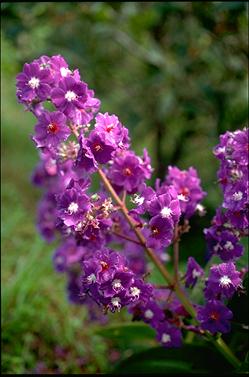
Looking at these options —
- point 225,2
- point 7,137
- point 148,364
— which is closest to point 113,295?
point 148,364

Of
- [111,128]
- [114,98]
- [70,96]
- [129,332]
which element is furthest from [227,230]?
[114,98]

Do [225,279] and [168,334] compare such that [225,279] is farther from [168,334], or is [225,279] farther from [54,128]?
[54,128]

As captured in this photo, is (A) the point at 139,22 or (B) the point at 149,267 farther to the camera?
(A) the point at 139,22

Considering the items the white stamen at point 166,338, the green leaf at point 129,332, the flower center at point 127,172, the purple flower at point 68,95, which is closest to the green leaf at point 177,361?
the green leaf at point 129,332

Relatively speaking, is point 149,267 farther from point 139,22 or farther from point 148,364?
point 139,22

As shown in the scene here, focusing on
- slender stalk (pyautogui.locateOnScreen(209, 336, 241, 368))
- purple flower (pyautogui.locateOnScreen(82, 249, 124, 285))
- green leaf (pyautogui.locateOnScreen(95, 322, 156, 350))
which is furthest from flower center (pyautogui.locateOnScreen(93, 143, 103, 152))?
green leaf (pyautogui.locateOnScreen(95, 322, 156, 350))

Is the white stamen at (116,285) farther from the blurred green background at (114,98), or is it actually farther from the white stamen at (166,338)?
the blurred green background at (114,98)

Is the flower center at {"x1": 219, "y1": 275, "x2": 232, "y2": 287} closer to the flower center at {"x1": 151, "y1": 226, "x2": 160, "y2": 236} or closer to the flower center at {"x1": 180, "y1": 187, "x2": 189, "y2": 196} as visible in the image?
the flower center at {"x1": 151, "y1": 226, "x2": 160, "y2": 236}

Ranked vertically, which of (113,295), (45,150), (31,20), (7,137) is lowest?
(113,295)
